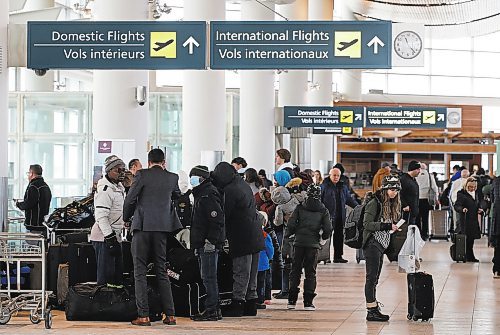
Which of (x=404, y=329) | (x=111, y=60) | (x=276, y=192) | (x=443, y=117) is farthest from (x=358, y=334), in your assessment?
(x=443, y=117)

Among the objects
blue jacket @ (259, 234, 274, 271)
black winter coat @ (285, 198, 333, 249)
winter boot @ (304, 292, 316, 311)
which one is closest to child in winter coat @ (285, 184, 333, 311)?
black winter coat @ (285, 198, 333, 249)

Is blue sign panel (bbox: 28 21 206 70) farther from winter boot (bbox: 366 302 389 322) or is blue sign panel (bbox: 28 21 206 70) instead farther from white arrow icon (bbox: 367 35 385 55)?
winter boot (bbox: 366 302 389 322)

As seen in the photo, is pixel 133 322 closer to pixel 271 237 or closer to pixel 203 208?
pixel 203 208

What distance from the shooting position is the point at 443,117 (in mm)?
31734

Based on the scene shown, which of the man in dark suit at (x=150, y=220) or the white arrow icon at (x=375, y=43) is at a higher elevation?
the white arrow icon at (x=375, y=43)

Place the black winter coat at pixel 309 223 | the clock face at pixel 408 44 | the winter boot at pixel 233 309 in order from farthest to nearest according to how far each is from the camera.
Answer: the clock face at pixel 408 44, the black winter coat at pixel 309 223, the winter boot at pixel 233 309

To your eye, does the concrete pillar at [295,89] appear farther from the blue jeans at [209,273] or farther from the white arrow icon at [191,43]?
the blue jeans at [209,273]

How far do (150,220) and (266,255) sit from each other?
7.37 ft

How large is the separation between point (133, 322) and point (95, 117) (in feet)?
18.4

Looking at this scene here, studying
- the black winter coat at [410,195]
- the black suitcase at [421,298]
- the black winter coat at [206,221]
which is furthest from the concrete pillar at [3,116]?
the black winter coat at [410,195]

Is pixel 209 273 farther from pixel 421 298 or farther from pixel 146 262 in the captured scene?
pixel 421 298

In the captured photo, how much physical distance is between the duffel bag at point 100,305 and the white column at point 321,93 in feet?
86.2

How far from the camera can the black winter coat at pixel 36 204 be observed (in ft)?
54.2

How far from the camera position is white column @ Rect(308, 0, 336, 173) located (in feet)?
124
